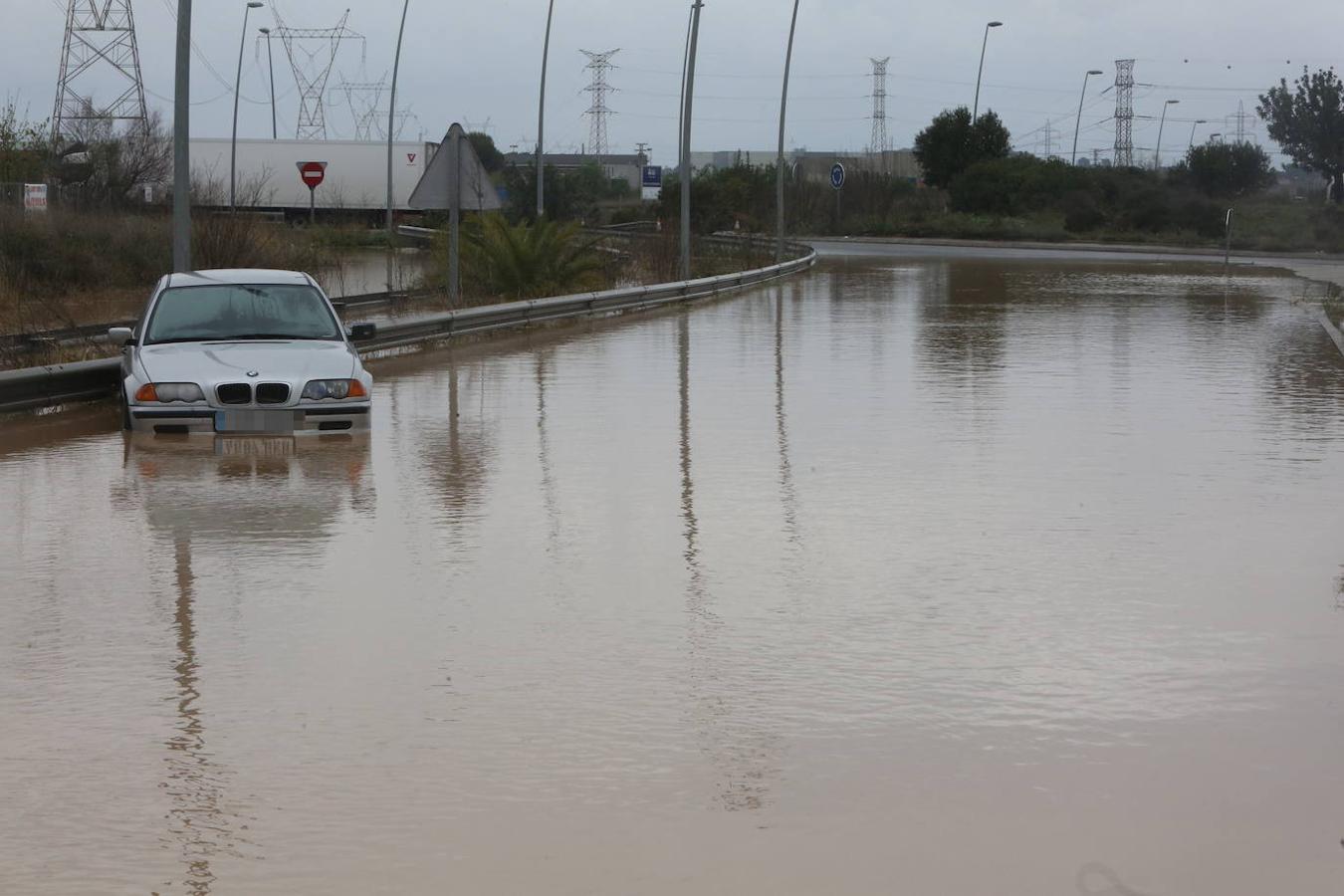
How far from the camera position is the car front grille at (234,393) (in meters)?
14.3

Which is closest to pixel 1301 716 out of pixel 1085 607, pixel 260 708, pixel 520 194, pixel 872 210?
pixel 1085 607

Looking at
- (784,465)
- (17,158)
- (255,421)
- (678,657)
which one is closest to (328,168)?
(17,158)

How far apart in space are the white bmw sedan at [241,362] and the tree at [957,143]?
87.3 m

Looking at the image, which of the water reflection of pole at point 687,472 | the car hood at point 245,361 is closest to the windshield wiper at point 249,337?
the car hood at point 245,361

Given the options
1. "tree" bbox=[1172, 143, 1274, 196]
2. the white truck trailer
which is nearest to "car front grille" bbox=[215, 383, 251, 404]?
the white truck trailer

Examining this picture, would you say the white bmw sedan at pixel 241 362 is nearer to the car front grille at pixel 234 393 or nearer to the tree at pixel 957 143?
the car front grille at pixel 234 393

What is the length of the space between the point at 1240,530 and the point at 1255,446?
13.4 ft

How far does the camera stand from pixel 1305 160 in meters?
101

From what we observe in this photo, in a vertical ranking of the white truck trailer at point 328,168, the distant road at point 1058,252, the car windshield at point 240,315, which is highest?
the white truck trailer at point 328,168

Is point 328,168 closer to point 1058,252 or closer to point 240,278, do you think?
point 1058,252

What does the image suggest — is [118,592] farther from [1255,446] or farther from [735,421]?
[1255,446]

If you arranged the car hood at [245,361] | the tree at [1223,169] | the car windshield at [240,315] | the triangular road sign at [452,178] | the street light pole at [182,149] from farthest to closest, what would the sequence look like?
the tree at [1223,169], the triangular road sign at [452,178], the street light pole at [182,149], the car windshield at [240,315], the car hood at [245,361]

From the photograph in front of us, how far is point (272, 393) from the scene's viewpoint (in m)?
14.4

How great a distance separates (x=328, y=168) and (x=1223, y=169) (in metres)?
46.1
